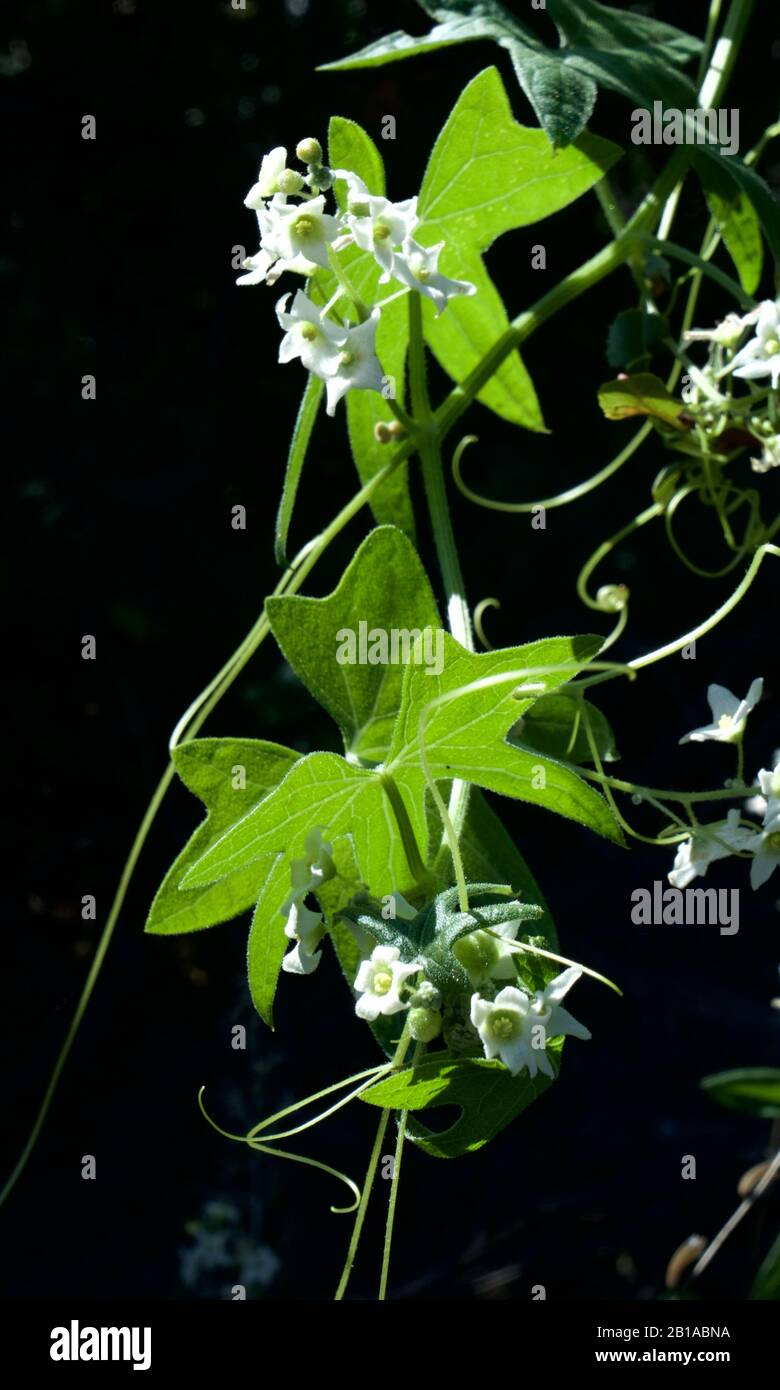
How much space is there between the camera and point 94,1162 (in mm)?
1733

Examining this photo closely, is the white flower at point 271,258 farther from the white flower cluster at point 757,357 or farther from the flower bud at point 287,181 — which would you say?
the white flower cluster at point 757,357

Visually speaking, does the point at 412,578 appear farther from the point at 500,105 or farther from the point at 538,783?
the point at 500,105

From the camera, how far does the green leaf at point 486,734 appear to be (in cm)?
65

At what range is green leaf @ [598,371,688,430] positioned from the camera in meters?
0.81

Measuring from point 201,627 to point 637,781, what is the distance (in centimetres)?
59

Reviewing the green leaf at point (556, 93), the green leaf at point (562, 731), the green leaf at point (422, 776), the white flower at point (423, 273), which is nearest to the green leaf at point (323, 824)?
the green leaf at point (422, 776)

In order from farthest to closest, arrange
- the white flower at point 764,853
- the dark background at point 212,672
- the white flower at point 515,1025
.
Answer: the dark background at point 212,672, the white flower at point 764,853, the white flower at point 515,1025

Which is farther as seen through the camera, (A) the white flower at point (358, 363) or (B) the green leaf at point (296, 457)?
(B) the green leaf at point (296, 457)

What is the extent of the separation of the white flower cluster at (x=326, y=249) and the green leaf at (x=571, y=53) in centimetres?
11

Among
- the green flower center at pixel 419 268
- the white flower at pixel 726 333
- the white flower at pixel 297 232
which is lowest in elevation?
the white flower at pixel 726 333

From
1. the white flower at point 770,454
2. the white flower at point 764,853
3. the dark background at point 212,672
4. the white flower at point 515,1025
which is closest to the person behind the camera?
the white flower at point 515,1025

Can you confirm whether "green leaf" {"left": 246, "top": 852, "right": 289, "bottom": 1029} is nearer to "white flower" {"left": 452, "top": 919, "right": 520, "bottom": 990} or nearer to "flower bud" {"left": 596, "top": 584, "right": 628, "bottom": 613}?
"white flower" {"left": 452, "top": 919, "right": 520, "bottom": 990}

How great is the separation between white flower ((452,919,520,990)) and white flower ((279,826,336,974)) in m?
0.07

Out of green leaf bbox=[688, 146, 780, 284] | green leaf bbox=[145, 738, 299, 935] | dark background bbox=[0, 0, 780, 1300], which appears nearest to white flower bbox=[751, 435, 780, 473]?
green leaf bbox=[688, 146, 780, 284]
